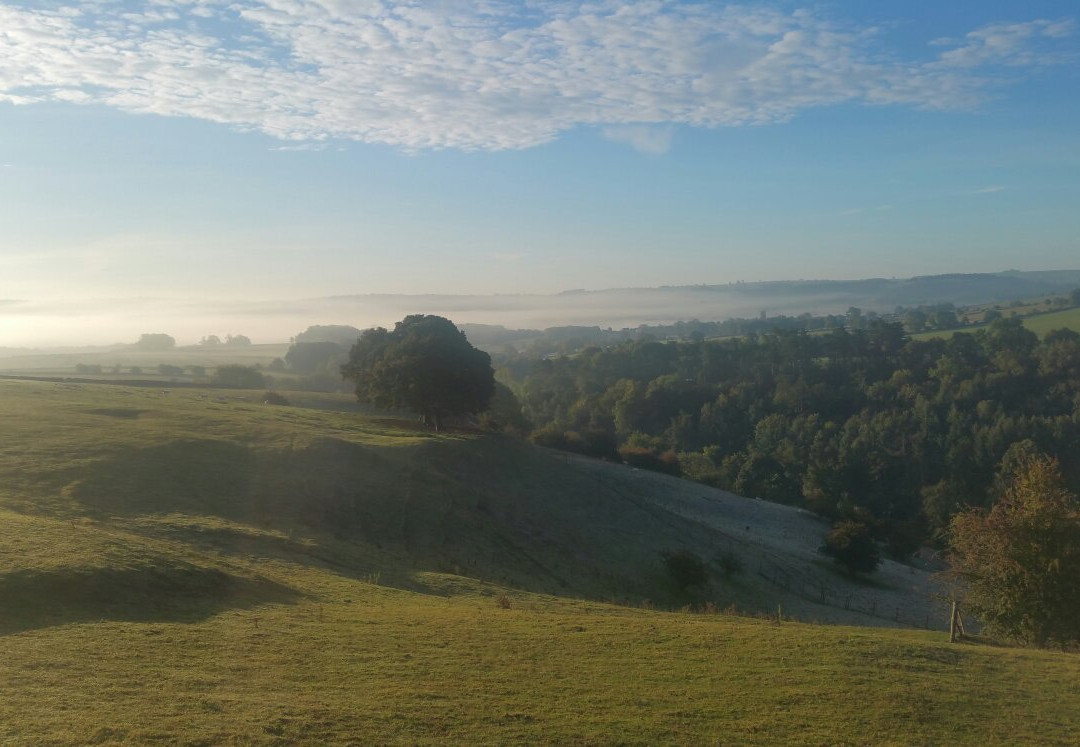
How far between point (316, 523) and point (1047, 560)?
2834cm

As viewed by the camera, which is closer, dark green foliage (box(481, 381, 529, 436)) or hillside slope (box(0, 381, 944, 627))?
hillside slope (box(0, 381, 944, 627))

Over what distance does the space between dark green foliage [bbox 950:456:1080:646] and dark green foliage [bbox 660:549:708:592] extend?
1657cm

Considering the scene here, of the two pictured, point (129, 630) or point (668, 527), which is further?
point (668, 527)

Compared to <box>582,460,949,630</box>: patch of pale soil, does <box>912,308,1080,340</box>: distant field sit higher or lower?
higher

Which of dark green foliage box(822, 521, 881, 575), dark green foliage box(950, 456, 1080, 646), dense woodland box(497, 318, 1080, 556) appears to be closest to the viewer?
dark green foliage box(950, 456, 1080, 646)

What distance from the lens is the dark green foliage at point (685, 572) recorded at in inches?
1601

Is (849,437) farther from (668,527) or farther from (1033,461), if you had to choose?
(1033,461)

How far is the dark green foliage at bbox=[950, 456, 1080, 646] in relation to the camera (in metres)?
23.7

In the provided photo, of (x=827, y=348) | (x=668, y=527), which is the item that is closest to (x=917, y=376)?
(x=827, y=348)

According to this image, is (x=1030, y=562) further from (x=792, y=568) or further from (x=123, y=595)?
(x=792, y=568)

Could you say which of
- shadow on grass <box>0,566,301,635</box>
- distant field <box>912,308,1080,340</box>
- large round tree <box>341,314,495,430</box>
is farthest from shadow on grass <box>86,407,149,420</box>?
distant field <box>912,308,1080,340</box>

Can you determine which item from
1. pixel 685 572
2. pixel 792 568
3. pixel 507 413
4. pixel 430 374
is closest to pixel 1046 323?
pixel 507 413

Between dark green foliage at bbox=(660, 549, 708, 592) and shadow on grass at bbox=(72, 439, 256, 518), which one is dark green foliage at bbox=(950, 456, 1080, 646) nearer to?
dark green foliage at bbox=(660, 549, 708, 592)

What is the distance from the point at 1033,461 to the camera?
2664 centimetres
